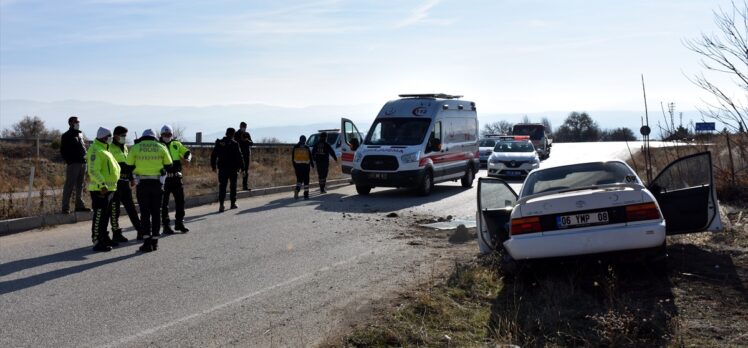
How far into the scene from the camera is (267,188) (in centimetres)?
2231

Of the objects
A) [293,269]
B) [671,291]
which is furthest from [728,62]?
[293,269]

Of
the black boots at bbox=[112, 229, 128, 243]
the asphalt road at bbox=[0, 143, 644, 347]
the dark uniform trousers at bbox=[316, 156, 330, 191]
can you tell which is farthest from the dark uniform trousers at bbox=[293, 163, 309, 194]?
the black boots at bbox=[112, 229, 128, 243]

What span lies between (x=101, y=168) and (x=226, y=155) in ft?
18.6

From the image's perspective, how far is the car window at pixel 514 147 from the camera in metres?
29.9

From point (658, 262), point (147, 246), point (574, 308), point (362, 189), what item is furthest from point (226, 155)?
point (574, 308)

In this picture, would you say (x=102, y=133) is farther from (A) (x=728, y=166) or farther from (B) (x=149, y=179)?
(A) (x=728, y=166)

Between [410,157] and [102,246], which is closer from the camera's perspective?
[102,246]

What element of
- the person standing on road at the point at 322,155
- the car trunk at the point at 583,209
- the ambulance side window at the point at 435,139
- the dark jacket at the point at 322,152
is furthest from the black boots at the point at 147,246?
the dark jacket at the point at 322,152

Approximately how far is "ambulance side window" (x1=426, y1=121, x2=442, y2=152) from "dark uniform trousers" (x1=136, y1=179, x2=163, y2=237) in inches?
418

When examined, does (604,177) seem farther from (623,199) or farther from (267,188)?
(267,188)

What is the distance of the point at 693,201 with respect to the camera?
902 cm

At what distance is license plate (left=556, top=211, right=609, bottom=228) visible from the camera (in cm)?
767

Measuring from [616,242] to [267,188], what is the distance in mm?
15753

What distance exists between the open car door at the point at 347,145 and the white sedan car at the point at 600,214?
14372 millimetres
